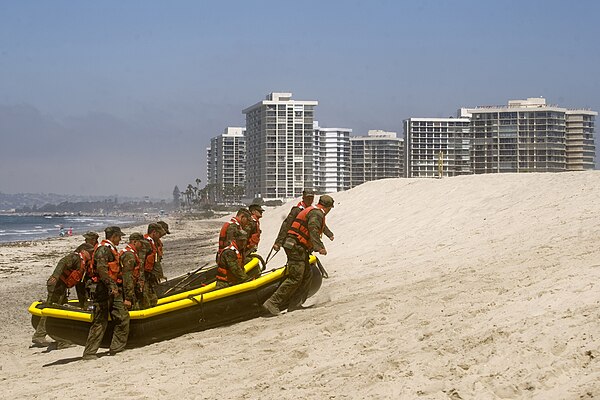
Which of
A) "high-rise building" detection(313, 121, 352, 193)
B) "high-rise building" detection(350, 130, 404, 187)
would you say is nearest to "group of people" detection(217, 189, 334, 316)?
"high-rise building" detection(313, 121, 352, 193)

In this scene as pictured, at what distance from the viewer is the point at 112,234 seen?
1005 centimetres

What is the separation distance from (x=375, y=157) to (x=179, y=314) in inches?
6519

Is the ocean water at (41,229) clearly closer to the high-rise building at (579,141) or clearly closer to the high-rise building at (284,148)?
the high-rise building at (284,148)

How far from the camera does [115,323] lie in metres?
10.4

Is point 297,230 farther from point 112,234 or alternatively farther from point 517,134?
point 517,134

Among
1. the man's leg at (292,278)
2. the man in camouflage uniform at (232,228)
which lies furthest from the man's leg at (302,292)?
the man in camouflage uniform at (232,228)

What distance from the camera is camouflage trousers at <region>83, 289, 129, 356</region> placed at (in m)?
10.2

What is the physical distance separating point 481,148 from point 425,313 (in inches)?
5084

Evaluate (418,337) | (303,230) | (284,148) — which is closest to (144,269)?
(303,230)

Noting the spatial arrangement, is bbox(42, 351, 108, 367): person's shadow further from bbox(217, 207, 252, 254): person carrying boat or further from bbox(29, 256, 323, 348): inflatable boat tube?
bbox(217, 207, 252, 254): person carrying boat

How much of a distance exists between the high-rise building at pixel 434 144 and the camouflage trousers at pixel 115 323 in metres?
146

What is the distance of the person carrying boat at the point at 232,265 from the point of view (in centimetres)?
1148

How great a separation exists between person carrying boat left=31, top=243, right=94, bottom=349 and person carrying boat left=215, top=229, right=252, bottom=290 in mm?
2147

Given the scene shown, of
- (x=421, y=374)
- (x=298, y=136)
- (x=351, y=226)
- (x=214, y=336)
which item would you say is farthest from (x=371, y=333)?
(x=298, y=136)
